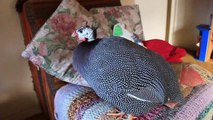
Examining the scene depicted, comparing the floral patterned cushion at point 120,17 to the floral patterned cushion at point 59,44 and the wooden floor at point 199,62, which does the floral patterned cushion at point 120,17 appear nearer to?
the floral patterned cushion at point 59,44

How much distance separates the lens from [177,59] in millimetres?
1360

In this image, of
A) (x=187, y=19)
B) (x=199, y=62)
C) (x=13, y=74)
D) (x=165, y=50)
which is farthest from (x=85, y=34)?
(x=187, y=19)

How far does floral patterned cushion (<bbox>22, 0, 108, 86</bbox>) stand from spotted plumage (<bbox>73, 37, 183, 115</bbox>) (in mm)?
272

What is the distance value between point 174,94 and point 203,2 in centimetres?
213

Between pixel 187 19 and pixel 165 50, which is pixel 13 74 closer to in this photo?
pixel 165 50

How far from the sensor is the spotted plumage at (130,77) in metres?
0.71

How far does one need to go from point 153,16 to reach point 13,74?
158 cm

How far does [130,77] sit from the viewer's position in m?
0.71

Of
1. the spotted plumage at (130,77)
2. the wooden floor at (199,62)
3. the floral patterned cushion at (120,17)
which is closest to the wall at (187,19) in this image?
the wooden floor at (199,62)

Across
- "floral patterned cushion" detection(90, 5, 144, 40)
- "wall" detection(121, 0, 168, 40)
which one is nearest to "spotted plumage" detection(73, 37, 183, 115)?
"floral patterned cushion" detection(90, 5, 144, 40)

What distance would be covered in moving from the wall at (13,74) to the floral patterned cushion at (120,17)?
557 millimetres

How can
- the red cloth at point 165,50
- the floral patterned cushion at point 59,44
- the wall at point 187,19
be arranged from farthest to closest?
the wall at point 187,19 < the red cloth at point 165,50 < the floral patterned cushion at point 59,44

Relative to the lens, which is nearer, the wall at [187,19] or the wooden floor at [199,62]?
the wooden floor at [199,62]

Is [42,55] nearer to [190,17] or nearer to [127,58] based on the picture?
[127,58]
